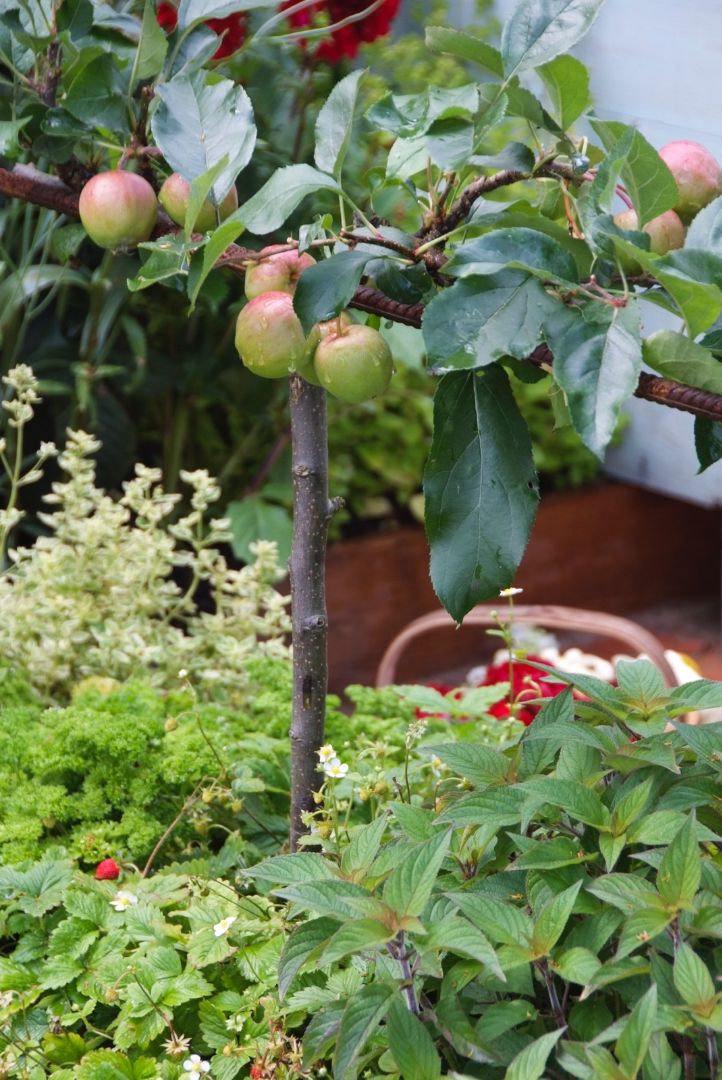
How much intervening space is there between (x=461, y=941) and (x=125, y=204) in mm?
454

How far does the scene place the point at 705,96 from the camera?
2162mm

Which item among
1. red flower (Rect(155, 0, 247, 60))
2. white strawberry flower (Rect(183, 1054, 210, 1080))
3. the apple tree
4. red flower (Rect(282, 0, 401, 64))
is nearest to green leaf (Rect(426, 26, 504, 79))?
the apple tree

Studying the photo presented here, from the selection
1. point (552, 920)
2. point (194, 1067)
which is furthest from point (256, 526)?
point (552, 920)

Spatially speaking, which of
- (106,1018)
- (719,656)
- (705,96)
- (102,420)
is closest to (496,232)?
(106,1018)

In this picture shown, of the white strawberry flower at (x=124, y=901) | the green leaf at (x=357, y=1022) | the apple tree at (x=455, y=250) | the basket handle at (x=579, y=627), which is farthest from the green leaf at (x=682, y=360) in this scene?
the basket handle at (x=579, y=627)

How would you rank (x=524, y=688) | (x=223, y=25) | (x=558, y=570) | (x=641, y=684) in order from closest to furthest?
(x=641, y=684)
(x=524, y=688)
(x=223, y=25)
(x=558, y=570)

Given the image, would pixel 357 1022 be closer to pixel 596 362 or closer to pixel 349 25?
pixel 596 362

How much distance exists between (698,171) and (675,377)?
0.47 feet

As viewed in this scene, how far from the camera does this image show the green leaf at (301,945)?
63 centimetres

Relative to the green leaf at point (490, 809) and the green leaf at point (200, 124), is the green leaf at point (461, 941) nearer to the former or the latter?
the green leaf at point (490, 809)

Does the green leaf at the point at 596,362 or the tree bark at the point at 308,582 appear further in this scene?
the tree bark at the point at 308,582

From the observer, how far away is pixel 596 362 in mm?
529

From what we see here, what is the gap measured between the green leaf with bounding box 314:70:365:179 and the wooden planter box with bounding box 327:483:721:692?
165cm

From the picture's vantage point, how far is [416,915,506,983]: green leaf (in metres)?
0.56
